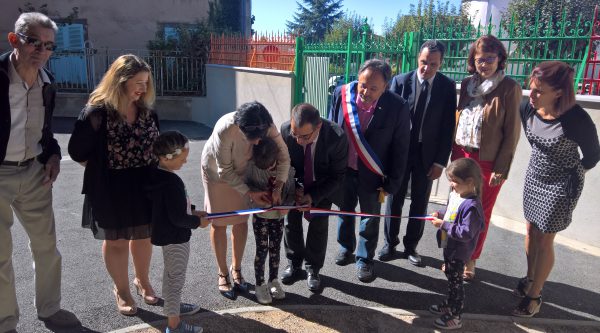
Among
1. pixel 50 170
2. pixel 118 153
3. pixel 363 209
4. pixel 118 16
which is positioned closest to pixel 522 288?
pixel 363 209

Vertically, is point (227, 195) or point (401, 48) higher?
point (401, 48)

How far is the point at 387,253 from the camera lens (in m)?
4.49

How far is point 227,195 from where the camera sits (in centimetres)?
343

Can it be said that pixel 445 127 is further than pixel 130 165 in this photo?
Yes

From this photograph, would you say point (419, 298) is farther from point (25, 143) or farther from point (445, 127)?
point (25, 143)

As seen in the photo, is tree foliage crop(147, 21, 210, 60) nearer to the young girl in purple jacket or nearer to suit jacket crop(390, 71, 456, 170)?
suit jacket crop(390, 71, 456, 170)

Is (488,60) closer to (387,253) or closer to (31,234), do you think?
(387,253)

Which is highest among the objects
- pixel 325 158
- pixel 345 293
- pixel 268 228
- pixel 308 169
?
pixel 325 158

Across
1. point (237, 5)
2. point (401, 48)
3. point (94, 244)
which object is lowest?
point (94, 244)

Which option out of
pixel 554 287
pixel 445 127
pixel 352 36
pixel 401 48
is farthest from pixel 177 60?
pixel 554 287

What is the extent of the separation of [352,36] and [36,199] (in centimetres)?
585

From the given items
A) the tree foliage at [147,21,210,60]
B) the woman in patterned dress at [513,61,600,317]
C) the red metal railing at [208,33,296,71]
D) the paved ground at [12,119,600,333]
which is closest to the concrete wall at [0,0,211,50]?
the tree foliage at [147,21,210,60]

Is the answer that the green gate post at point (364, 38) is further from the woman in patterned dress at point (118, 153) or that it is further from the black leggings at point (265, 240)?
the woman in patterned dress at point (118, 153)

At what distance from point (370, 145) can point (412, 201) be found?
3.04ft
